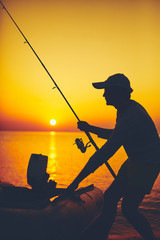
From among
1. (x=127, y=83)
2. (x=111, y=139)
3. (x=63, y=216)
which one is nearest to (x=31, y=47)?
(x=127, y=83)

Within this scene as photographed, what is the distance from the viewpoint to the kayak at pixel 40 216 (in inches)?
110

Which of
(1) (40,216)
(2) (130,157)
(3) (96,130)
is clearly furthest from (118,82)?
(1) (40,216)

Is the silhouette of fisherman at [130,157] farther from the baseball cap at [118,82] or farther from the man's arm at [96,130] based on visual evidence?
the man's arm at [96,130]

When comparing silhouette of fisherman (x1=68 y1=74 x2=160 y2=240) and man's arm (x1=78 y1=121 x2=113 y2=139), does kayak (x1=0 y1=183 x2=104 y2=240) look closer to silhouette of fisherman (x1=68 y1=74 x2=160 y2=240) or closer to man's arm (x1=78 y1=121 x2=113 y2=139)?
silhouette of fisherman (x1=68 y1=74 x2=160 y2=240)

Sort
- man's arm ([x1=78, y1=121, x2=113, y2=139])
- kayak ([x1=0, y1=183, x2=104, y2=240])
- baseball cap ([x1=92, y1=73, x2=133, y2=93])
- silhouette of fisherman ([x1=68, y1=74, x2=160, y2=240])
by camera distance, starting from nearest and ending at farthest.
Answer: kayak ([x1=0, y1=183, x2=104, y2=240])
silhouette of fisherman ([x1=68, y1=74, x2=160, y2=240])
baseball cap ([x1=92, y1=73, x2=133, y2=93])
man's arm ([x1=78, y1=121, x2=113, y2=139])

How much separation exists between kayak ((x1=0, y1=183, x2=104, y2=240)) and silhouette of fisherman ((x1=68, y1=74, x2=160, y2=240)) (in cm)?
22

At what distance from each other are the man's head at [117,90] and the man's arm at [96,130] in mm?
936

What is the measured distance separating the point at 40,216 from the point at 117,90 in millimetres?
1662

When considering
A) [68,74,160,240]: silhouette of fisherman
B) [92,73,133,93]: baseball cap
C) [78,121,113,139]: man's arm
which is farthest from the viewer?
[78,121,113,139]: man's arm

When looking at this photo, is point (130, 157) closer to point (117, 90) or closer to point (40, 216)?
point (117, 90)

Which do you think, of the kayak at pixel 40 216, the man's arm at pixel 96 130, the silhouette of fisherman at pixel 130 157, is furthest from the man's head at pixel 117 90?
the kayak at pixel 40 216

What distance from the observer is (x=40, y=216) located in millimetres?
2896

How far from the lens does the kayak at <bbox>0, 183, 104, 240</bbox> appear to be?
2.79m

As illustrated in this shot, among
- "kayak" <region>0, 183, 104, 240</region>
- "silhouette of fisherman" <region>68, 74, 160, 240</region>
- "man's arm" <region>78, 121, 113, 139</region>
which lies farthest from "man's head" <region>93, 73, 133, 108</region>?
"kayak" <region>0, 183, 104, 240</region>
